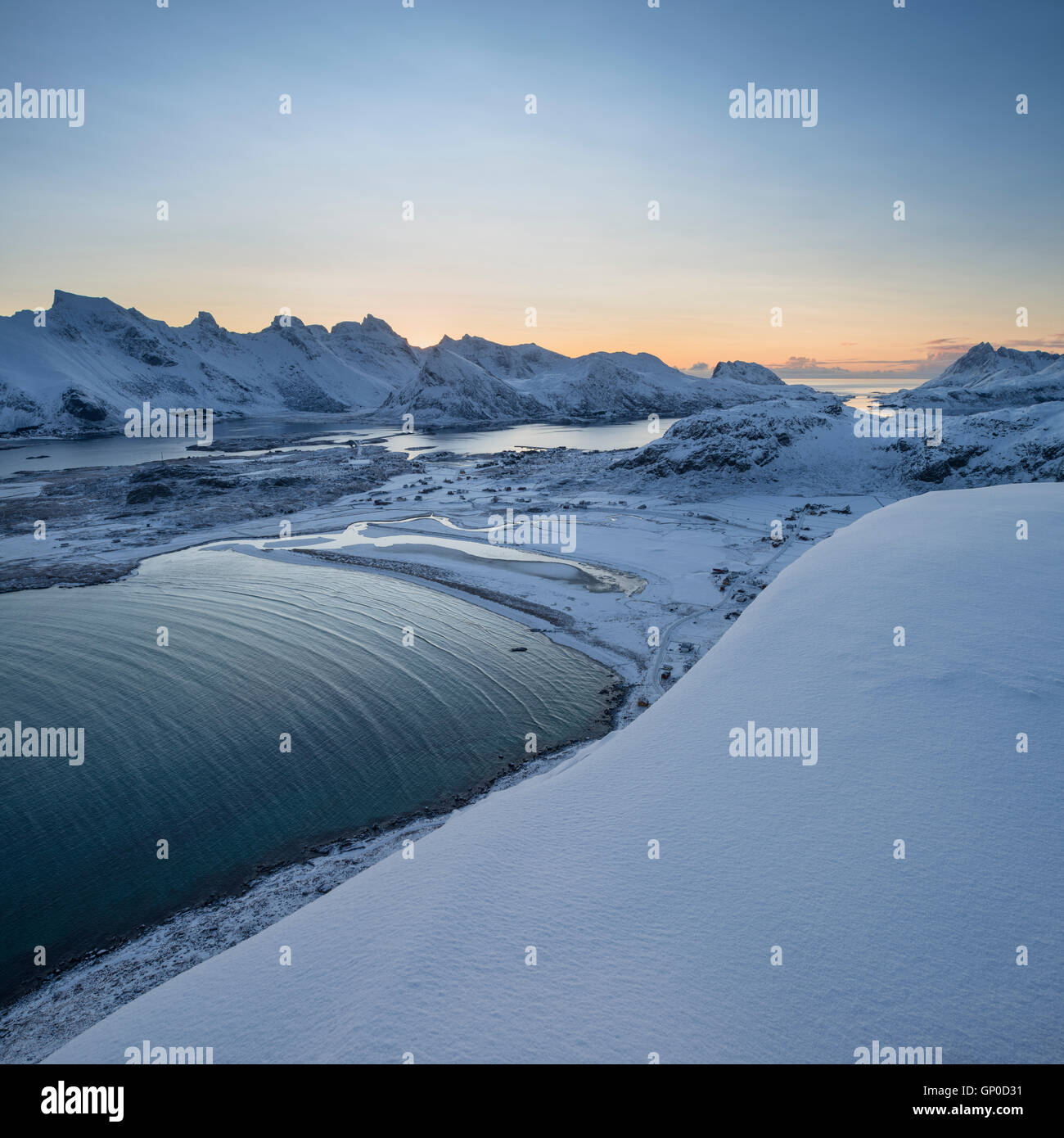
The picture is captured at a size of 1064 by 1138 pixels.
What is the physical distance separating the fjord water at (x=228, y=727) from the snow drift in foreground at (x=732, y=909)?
4800 mm

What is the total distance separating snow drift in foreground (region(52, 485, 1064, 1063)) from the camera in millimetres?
4504

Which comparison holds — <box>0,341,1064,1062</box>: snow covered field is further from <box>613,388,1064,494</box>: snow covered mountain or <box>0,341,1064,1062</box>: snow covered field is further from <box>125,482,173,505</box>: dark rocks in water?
<box>125,482,173,505</box>: dark rocks in water

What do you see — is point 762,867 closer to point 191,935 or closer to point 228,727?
point 191,935

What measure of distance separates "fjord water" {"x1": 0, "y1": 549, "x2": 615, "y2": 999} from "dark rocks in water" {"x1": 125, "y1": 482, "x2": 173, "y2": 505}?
23.6 metres

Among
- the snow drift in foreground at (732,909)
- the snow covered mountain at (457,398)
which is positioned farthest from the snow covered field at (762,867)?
the snow covered mountain at (457,398)

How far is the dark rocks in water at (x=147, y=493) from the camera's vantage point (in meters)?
46.6

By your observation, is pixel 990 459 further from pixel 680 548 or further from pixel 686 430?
pixel 680 548

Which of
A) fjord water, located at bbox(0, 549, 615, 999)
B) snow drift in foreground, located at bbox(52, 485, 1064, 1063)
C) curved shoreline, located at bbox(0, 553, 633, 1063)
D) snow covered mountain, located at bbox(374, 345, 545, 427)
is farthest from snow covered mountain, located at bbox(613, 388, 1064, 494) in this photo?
snow covered mountain, located at bbox(374, 345, 545, 427)

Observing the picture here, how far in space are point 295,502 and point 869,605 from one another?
142 feet

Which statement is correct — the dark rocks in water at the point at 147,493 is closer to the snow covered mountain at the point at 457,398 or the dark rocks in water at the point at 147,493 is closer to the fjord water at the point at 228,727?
the fjord water at the point at 228,727

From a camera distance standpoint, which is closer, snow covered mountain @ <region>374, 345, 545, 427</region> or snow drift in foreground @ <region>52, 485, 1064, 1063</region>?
snow drift in foreground @ <region>52, 485, 1064, 1063</region>

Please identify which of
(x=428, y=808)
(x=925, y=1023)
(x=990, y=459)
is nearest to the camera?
(x=925, y=1023)
